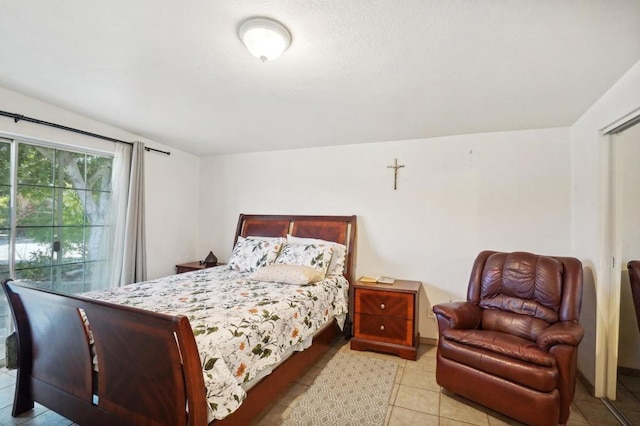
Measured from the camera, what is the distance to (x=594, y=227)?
2.37 meters

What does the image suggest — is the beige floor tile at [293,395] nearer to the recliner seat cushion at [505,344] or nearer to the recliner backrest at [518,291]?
the recliner seat cushion at [505,344]

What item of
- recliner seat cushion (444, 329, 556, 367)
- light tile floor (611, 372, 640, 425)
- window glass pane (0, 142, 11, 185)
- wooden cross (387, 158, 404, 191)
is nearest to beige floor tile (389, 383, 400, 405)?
recliner seat cushion (444, 329, 556, 367)

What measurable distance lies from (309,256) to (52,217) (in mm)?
2565

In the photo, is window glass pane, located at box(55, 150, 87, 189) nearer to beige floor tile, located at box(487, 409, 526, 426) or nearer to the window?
the window

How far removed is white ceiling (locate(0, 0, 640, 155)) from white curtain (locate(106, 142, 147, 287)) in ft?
1.81

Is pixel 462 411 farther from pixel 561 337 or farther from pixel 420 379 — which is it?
pixel 561 337

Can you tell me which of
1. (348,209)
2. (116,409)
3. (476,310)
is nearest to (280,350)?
(116,409)

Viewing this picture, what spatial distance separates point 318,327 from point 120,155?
288cm

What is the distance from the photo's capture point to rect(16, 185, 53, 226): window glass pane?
8.61 ft

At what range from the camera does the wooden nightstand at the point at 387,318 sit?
288 cm

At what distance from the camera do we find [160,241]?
3.91m

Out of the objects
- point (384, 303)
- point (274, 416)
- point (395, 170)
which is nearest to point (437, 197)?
point (395, 170)

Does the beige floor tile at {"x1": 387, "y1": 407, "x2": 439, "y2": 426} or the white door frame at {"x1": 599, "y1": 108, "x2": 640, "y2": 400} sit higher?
the white door frame at {"x1": 599, "y1": 108, "x2": 640, "y2": 400}

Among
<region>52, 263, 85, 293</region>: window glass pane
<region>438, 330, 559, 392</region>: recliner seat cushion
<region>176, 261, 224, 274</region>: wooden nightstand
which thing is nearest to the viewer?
<region>438, 330, 559, 392</region>: recliner seat cushion
